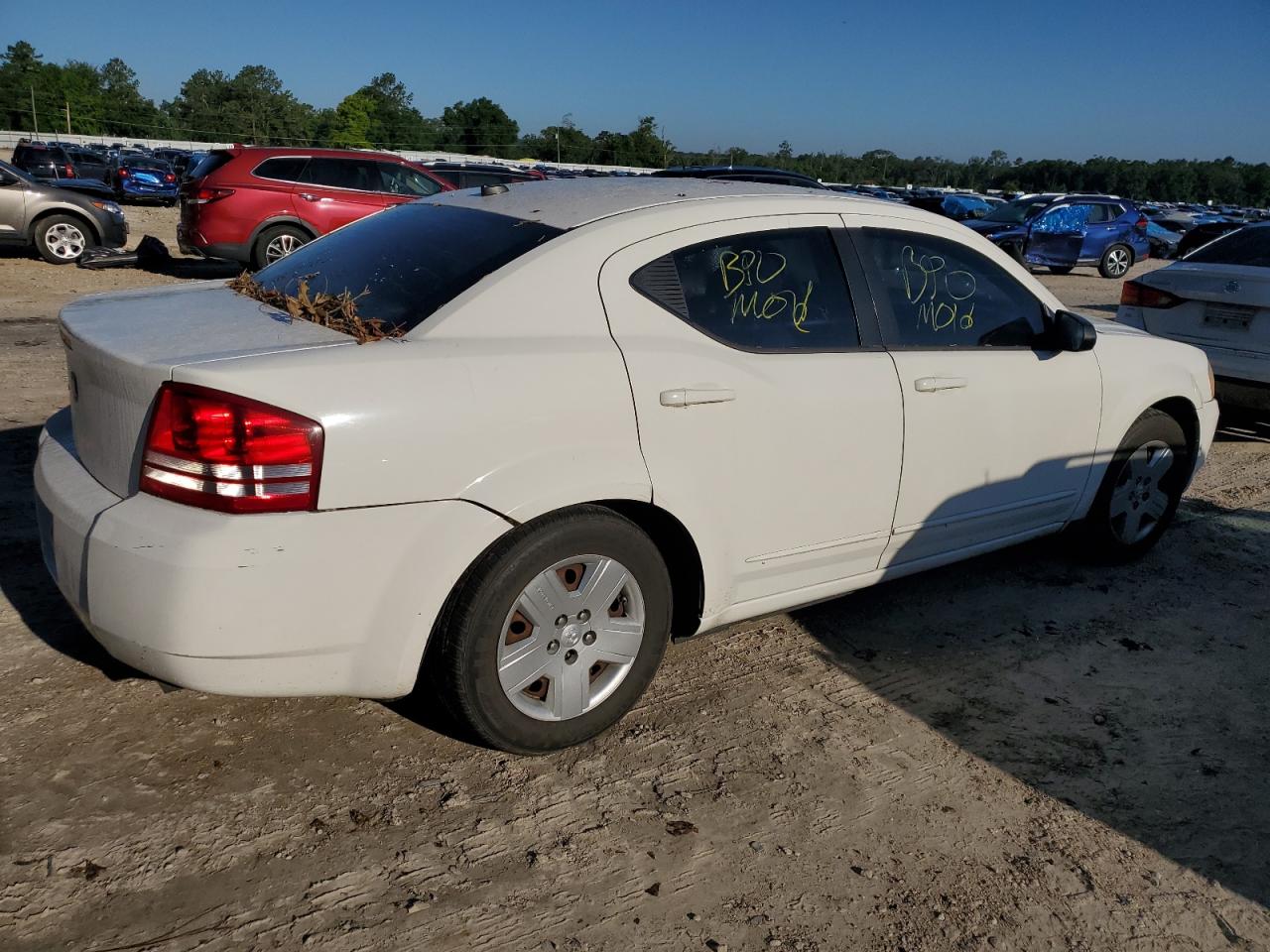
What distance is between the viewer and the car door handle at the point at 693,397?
3.04 meters

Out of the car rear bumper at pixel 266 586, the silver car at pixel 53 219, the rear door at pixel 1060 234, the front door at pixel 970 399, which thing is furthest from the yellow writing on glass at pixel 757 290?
the rear door at pixel 1060 234

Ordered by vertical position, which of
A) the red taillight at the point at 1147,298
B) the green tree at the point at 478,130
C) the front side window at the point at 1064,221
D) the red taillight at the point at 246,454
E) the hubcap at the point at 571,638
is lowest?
the hubcap at the point at 571,638

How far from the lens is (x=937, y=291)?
12.9ft

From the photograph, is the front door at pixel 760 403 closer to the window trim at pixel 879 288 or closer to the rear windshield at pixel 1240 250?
the window trim at pixel 879 288

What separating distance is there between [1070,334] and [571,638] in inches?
96.6

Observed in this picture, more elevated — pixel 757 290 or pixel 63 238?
pixel 757 290

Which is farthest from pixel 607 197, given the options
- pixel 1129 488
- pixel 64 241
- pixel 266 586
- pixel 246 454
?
pixel 64 241

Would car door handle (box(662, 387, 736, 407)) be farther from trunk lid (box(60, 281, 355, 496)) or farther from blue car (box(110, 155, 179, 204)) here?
blue car (box(110, 155, 179, 204))

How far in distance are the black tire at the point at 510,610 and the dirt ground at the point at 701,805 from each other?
143mm

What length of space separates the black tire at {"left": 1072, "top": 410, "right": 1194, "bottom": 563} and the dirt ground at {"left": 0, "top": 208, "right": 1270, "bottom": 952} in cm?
73

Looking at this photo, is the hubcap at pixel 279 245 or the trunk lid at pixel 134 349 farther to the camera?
the hubcap at pixel 279 245

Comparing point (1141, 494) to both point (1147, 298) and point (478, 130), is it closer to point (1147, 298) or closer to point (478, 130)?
point (1147, 298)

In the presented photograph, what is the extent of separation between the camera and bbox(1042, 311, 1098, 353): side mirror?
409 cm

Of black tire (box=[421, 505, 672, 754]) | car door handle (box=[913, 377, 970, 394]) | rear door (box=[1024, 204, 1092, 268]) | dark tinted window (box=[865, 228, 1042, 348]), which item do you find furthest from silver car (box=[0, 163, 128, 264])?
rear door (box=[1024, 204, 1092, 268])
